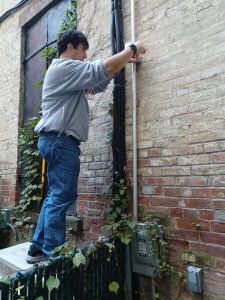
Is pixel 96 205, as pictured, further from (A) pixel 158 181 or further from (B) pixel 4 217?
(B) pixel 4 217

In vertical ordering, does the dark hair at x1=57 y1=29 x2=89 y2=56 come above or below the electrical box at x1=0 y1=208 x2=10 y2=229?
above

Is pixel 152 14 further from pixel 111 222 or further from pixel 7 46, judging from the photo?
pixel 7 46

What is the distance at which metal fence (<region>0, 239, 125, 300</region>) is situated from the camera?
188cm

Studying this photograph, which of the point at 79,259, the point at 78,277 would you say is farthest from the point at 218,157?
the point at 78,277

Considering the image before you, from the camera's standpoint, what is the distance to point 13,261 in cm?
263

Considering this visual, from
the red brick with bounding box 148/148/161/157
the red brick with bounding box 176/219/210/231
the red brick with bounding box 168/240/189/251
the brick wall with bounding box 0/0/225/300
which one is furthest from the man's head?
the red brick with bounding box 168/240/189/251

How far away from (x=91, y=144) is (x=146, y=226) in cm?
117

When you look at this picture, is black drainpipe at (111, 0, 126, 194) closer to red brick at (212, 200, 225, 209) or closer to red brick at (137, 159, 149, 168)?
red brick at (137, 159, 149, 168)

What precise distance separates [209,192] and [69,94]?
1433 millimetres

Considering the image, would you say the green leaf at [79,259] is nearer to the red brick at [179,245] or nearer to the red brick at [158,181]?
the red brick at [179,245]

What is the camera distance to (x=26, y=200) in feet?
14.8

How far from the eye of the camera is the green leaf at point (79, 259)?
2.13 m

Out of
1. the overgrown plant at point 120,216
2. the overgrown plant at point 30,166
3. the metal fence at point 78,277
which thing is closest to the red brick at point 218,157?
the overgrown plant at point 120,216

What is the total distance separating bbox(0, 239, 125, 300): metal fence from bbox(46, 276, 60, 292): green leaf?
0.09 ft
